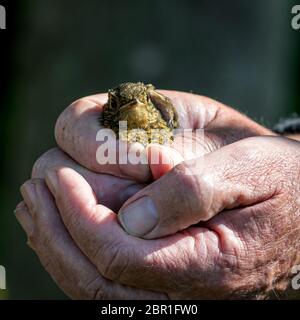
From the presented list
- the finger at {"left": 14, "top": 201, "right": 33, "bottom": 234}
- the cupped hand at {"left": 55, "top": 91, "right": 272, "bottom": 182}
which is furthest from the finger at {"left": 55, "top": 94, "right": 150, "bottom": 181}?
the finger at {"left": 14, "top": 201, "right": 33, "bottom": 234}

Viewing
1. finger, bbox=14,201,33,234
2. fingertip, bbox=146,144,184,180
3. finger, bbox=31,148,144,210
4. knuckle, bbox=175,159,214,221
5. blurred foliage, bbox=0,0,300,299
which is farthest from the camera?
blurred foliage, bbox=0,0,300,299

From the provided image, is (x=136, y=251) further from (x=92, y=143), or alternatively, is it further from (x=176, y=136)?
(x=176, y=136)

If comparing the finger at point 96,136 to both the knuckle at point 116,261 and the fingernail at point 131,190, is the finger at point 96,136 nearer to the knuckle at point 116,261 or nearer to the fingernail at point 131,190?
the fingernail at point 131,190

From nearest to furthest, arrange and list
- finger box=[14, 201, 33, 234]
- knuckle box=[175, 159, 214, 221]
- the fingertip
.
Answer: knuckle box=[175, 159, 214, 221]
the fingertip
finger box=[14, 201, 33, 234]

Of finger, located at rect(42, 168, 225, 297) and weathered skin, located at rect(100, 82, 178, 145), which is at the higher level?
weathered skin, located at rect(100, 82, 178, 145)

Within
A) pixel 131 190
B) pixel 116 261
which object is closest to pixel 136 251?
pixel 116 261

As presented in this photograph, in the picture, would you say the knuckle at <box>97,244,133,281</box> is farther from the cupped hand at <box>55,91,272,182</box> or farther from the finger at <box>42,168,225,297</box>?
the cupped hand at <box>55,91,272,182</box>

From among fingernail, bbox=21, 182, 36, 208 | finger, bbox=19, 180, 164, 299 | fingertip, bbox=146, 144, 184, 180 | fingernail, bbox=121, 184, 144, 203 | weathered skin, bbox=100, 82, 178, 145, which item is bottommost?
finger, bbox=19, 180, 164, 299

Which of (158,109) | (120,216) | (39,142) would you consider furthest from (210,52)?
(120,216)
